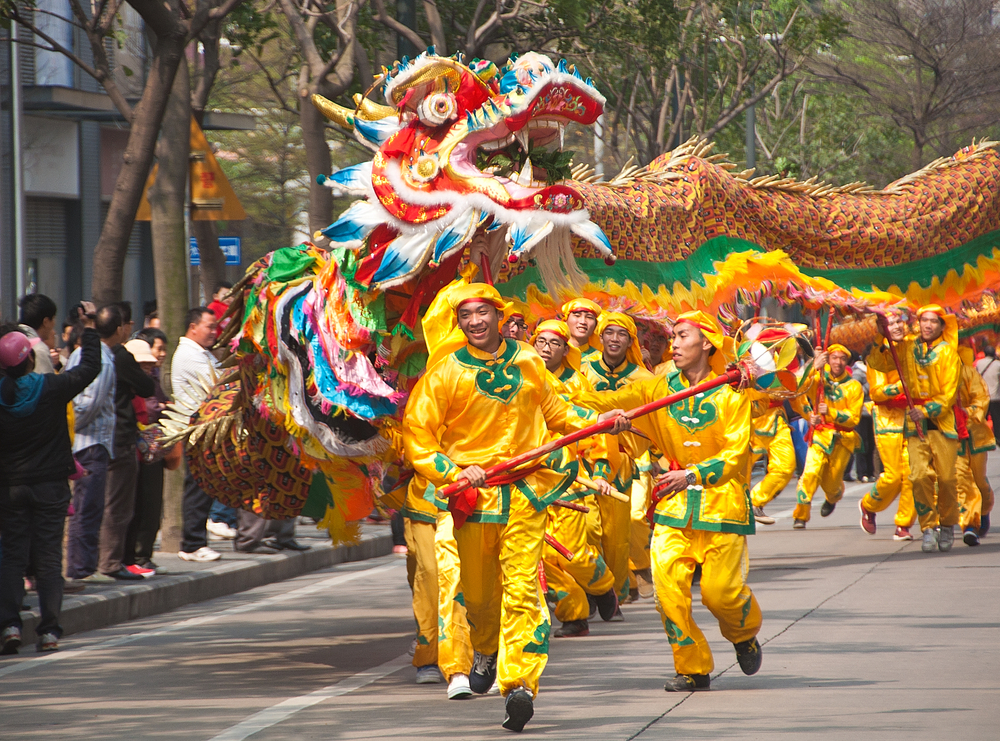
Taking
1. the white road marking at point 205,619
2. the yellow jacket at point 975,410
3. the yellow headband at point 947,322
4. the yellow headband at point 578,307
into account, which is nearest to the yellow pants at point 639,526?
the yellow headband at point 578,307

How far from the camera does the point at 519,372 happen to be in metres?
6.11

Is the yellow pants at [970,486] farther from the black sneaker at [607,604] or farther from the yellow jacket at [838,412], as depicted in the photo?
the black sneaker at [607,604]

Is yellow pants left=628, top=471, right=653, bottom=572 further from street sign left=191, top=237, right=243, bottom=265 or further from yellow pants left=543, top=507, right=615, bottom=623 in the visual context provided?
street sign left=191, top=237, right=243, bottom=265

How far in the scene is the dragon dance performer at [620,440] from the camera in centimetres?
861

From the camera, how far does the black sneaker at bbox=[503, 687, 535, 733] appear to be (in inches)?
222

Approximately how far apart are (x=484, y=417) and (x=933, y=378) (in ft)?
21.7

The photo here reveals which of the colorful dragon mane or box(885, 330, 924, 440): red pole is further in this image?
box(885, 330, 924, 440): red pole

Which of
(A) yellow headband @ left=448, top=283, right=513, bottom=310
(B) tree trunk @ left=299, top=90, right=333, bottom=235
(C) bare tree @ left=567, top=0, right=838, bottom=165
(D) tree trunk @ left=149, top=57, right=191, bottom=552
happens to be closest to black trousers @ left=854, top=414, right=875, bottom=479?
(C) bare tree @ left=567, top=0, right=838, bottom=165

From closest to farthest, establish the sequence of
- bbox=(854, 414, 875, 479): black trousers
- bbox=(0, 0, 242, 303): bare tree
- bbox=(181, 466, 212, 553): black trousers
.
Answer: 1. bbox=(0, 0, 242, 303): bare tree
2. bbox=(181, 466, 212, 553): black trousers
3. bbox=(854, 414, 875, 479): black trousers

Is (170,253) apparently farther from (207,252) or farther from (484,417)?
(484,417)

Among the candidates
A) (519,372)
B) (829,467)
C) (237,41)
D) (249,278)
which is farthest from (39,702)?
(237,41)

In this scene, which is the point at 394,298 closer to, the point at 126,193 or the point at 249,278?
the point at 249,278

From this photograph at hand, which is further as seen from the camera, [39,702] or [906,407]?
[906,407]

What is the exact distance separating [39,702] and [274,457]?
1650 millimetres
